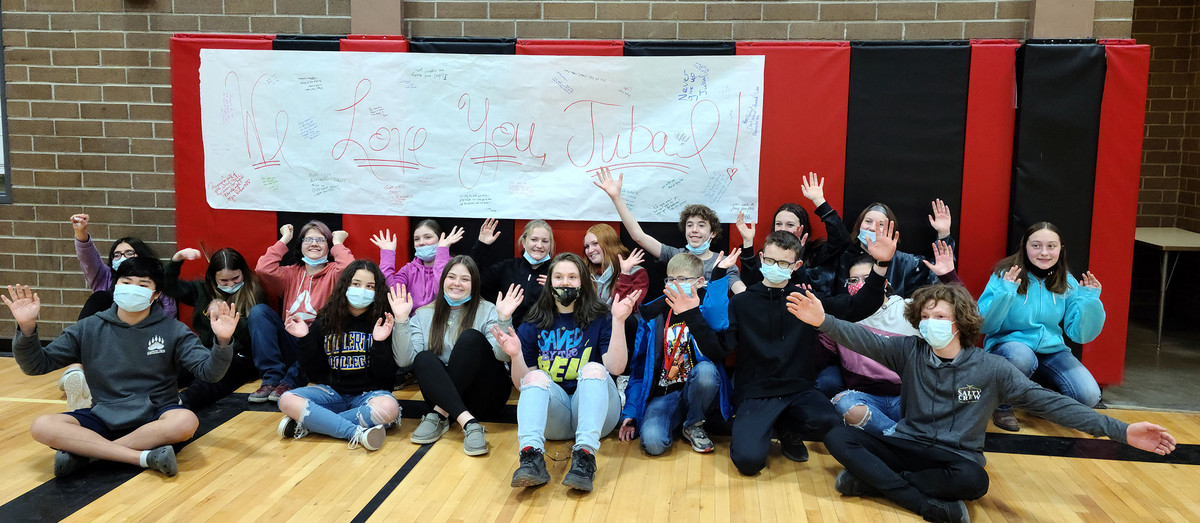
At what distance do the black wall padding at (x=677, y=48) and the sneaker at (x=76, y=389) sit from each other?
3604 mm

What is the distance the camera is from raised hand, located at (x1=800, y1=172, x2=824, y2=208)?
507 centimetres

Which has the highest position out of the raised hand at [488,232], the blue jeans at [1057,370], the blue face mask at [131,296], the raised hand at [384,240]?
the raised hand at [488,232]

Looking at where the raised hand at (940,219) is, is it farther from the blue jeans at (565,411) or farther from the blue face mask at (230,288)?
the blue face mask at (230,288)

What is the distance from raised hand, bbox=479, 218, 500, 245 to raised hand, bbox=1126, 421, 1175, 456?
3592mm

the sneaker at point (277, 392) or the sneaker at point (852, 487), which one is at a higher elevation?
the sneaker at point (277, 392)

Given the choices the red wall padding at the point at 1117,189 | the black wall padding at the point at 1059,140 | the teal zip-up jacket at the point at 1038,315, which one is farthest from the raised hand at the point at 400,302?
the red wall padding at the point at 1117,189

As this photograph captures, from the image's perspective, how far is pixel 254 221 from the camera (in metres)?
5.76

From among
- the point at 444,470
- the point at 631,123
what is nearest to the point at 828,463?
the point at 444,470

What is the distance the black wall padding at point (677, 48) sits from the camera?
530 centimetres

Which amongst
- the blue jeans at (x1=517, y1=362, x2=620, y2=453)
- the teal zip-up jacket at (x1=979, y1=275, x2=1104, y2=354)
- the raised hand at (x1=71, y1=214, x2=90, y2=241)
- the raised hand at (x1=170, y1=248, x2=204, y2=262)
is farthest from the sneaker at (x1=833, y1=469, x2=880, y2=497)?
the raised hand at (x1=71, y1=214, x2=90, y2=241)

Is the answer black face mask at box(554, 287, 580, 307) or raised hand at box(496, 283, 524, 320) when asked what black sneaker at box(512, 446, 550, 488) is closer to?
raised hand at box(496, 283, 524, 320)

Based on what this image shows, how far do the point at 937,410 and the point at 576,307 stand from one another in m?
1.77

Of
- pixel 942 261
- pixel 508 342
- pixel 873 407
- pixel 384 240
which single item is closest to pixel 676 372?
pixel 508 342

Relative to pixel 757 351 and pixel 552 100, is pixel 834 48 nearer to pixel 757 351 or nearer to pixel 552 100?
pixel 552 100
